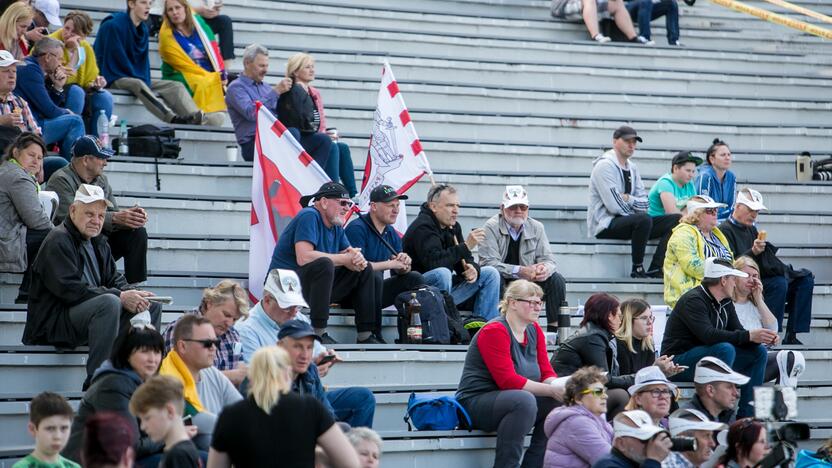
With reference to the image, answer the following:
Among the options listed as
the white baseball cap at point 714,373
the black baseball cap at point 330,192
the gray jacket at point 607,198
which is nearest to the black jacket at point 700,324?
the white baseball cap at point 714,373

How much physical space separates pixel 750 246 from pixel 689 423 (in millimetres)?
3990

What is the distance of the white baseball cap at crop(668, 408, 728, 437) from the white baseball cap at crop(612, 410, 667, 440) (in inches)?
28.2

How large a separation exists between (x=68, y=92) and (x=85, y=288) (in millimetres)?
3221

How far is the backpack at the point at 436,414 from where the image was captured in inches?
376

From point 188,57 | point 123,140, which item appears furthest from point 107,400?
point 188,57

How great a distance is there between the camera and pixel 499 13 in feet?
56.6

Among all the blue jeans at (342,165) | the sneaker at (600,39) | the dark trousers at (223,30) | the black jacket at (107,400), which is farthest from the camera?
the sneaker at (600,39)

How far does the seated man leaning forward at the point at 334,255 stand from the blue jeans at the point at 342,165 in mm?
1638

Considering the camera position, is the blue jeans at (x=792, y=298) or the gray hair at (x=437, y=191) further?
the blue jeans at (x=792, y=298)

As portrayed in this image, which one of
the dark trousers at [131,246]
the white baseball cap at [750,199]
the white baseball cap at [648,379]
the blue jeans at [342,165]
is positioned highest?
the blue jeans at [342,165]

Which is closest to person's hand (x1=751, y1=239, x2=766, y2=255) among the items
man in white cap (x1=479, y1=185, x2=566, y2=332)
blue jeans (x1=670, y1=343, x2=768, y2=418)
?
blue jeans (x1=670, y1=343, x2=768, y2=418)

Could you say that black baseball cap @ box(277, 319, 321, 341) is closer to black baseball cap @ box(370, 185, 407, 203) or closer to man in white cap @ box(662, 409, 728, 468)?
man in white cap @ box(662, 409, 728, 468)

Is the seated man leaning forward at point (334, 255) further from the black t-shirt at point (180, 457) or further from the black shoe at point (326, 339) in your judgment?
the black t-shirt at point (180, 457)

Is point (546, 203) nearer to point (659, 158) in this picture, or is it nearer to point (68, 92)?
point (659, 158)
